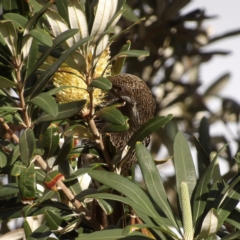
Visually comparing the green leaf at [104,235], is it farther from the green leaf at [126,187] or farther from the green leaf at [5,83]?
the green leaf at [5,83]

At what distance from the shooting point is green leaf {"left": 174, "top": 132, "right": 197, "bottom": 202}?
1606 mm

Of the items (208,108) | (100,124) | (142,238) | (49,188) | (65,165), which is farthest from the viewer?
(208,108)

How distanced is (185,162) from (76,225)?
307 mm

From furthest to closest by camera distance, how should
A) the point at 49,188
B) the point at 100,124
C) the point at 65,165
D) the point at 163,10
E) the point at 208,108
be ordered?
the point at 208,108 < the point at 163,10 < the point at 100,124 < the point at 65,165 < the point at 49,188

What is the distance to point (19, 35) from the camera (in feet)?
5.00

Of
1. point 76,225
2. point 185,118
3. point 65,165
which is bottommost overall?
point 185,118

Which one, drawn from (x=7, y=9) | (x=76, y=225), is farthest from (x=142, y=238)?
(x=7, y=9)

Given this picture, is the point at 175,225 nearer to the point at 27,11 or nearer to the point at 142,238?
the point at 142,238

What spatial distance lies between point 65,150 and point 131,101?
0.46 meters

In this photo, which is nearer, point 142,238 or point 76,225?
point 142,238

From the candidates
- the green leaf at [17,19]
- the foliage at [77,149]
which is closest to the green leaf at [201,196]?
the foliage at [77,149]

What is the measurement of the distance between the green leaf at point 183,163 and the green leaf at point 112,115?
158mm

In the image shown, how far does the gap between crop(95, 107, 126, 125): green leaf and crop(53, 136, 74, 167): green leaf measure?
0.31 feet

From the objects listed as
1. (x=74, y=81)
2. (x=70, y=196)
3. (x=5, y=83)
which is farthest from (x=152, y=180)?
(x=5, y=83)
